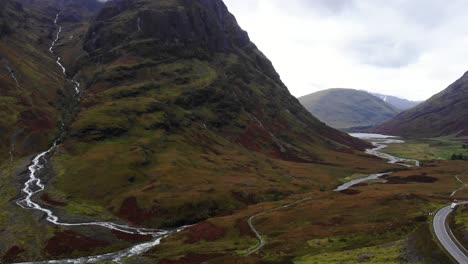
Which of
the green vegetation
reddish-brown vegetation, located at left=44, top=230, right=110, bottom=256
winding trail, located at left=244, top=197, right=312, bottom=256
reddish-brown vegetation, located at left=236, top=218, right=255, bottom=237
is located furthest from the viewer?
reddish-brown vegetation, located at left=236, top=218, right=255, bottom=237

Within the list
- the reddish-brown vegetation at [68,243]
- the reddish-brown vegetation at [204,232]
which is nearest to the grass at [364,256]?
the reddish-brown vegetation at [204,232]

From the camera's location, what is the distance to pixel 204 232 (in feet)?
405

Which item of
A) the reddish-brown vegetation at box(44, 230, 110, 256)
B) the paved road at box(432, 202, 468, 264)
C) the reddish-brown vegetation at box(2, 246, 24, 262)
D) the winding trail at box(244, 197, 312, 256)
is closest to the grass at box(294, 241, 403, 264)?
the paved road at box(432, 202, 468, 264)

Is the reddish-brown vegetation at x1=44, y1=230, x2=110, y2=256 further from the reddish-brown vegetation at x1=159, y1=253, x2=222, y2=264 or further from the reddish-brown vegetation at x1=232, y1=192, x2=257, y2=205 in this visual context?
the reddish-brown vegetation at x1=232, y1=192, x2=257, y2=205

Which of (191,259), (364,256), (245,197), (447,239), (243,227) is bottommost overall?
(191,259)

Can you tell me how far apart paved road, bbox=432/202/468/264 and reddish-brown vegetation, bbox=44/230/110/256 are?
81.6 metres

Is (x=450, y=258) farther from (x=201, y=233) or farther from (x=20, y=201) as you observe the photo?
(x=20, y=201)

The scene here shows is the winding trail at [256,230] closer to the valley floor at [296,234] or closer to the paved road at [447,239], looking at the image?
the valley floor at [296,234]

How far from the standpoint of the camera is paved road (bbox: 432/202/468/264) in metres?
66.4

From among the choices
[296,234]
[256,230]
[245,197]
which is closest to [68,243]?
[256,230]

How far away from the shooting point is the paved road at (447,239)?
66369 mm

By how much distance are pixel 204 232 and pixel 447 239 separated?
6644 centimetres

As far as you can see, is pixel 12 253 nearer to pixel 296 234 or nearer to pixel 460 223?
pixel 296 234

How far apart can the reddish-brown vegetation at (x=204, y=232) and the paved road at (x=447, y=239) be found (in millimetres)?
55932
